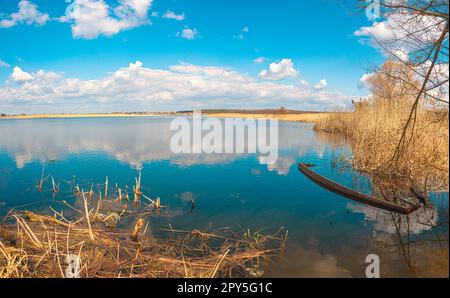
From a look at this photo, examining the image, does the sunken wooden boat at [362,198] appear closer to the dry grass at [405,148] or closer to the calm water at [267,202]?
the calm water at [267,202]

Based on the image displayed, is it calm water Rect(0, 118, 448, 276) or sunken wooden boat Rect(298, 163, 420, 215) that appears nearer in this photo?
calm water Rect(0, 118, 448, 276)

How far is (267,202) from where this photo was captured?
12.4m

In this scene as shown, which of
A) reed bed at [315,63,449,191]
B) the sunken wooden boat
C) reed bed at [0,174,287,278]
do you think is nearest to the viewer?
reed bed at [0,174,287,278]

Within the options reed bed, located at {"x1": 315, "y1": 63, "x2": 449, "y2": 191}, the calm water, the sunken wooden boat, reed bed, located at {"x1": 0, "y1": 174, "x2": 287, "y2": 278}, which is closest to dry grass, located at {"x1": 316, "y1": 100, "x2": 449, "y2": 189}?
reed bed, located at {"x1": 315, "y1": 63, "x2": 449, "y2": 191}

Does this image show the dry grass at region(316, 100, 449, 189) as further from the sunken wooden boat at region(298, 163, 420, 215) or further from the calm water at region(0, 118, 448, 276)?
the sunken wooden boat at region(298, 163, 420, 215)

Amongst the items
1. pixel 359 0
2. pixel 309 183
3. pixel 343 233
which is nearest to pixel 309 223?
pixel 343 233

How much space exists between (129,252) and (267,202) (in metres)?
7.11

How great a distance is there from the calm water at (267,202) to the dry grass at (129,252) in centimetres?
87

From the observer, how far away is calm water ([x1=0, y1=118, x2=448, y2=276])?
7.30m

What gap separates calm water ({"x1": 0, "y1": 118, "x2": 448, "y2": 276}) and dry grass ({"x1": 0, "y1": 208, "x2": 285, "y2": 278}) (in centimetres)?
87

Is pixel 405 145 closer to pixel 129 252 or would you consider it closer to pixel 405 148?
pixel 405 148

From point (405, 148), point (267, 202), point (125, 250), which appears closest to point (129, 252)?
point (125, 250)

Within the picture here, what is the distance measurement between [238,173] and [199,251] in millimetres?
10942

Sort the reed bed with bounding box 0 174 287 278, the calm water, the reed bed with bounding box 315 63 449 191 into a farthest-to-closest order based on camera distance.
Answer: the reed bed with bounding box 315 63 449 191
the calm water
the reed bed with bounding box 0 174 287 278
